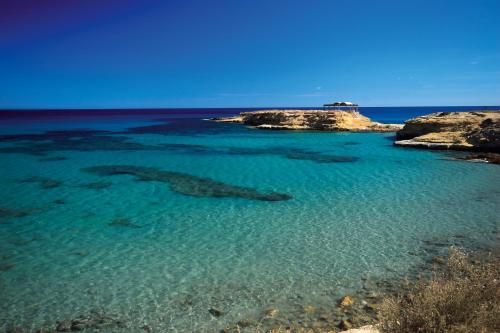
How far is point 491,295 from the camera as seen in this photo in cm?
539

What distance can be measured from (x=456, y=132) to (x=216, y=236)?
3372 cm

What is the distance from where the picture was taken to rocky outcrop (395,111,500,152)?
32.4 metres

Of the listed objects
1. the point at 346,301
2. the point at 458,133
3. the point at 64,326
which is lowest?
the point at 64,326

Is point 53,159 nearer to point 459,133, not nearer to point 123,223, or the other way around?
point 123,223

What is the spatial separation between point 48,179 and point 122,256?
13809 mm

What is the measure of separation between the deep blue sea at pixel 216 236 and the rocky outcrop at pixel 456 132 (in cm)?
931

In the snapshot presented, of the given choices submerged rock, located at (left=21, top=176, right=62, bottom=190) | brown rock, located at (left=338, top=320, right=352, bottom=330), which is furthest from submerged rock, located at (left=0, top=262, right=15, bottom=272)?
submerged rock, located at (left=21, top=176, right=62, bottom=190)

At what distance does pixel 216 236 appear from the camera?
12.0 meters

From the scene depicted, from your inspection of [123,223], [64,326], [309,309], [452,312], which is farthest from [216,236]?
[452,312]

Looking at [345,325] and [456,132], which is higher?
[456,132]

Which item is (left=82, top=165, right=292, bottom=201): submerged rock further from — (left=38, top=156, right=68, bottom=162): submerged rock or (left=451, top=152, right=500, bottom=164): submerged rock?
(left=451, top=152, right=500, bottom=164): submerged rock

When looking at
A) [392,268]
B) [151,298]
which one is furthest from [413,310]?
[151,298]

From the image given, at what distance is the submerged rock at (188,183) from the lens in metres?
17.5

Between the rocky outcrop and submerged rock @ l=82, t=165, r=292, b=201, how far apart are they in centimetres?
2458
